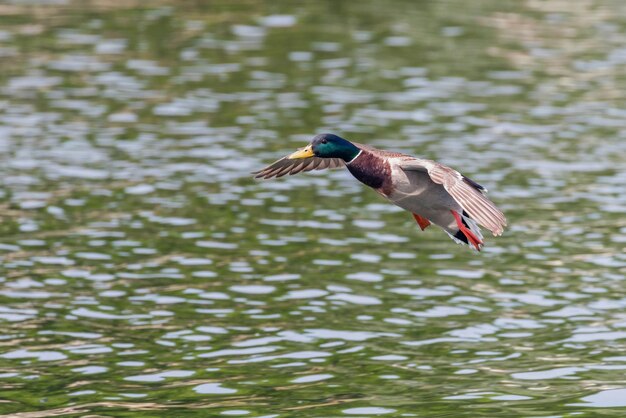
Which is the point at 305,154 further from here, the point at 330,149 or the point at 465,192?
the point at 465,192

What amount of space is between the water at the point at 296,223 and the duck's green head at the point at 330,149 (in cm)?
250

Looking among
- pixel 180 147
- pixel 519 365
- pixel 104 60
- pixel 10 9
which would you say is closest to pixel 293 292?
pixel 519 365

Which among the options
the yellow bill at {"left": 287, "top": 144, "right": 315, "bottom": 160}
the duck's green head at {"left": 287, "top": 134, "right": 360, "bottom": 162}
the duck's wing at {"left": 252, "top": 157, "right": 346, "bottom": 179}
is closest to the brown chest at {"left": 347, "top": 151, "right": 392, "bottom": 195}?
the duck's green head at {"left": 287, "top": 134, "right": 360, "bottom": 162}

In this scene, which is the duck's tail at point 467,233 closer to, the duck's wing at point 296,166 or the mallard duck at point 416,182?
the mallard duck at point 416,182

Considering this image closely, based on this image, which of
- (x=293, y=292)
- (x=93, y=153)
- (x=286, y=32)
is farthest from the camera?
(x=286, y=32)

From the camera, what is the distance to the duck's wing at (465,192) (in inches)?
454

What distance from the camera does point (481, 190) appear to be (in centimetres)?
1219

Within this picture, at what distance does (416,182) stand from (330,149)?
908 mm

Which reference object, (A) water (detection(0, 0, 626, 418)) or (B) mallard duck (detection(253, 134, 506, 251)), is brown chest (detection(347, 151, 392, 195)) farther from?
(A) water (detection(0, 0, 626, 418))

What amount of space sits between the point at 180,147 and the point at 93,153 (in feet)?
5.35

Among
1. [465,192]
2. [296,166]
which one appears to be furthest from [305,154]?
[465,192]

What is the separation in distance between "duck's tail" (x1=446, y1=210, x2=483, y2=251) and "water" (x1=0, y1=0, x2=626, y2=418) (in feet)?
5.37

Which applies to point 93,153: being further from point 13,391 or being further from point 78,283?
point 13,391

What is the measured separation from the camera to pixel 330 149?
12.5 meters
